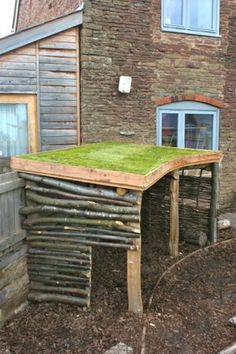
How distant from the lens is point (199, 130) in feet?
33.7

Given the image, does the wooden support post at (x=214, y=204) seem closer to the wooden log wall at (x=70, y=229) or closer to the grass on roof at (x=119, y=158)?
the grass on roof at (x=119, y=158)

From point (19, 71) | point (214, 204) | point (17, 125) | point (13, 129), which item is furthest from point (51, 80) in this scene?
point (214, 204)

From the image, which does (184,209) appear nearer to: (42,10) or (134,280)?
(134,280)

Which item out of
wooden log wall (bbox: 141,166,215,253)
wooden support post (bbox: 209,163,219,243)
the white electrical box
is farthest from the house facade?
wooden support post (bbox: 209,163,219,243)

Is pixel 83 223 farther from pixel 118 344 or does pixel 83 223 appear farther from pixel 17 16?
pixel 17 16

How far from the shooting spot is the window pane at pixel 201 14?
9.76 metres

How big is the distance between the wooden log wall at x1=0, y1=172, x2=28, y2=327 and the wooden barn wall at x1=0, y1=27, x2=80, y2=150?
309 centimetres

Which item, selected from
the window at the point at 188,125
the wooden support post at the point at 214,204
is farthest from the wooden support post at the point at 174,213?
the window at the point at 188,125

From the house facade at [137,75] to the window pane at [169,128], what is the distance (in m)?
0.02

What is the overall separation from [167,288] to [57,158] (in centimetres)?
239

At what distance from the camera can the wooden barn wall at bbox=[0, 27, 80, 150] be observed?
303 inches

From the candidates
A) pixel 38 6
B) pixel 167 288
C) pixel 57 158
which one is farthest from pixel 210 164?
pixel 38 6

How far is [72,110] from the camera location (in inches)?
328

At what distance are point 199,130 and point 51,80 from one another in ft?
13.4
